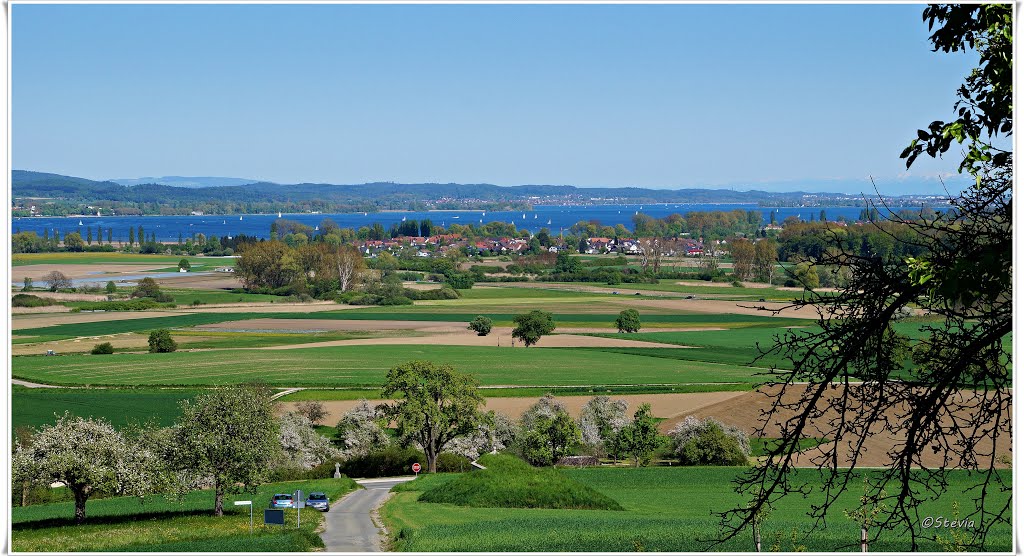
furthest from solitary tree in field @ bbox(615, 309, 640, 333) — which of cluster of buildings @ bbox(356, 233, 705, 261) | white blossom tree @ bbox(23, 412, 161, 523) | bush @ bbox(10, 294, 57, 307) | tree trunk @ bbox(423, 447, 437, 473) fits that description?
cluster of buildings @ bbox(356, 233, 705, 261)

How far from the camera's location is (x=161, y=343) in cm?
6238

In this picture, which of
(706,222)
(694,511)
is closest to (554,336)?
(694,511)

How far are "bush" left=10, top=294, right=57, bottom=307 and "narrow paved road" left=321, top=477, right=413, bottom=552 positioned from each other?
62.2 metres

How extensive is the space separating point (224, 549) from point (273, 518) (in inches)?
89.3

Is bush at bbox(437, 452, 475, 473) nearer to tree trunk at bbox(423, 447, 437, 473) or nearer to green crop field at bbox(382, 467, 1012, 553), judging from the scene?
tree trunk at bbox(423, 447, 437, 473)

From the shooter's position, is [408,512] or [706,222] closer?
[408,512]

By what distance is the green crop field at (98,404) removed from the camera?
135ft

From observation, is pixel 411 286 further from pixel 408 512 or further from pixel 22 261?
pixel 408 512

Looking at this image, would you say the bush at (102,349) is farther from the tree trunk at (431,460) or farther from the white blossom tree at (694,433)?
the white blossom tree at (694,433)

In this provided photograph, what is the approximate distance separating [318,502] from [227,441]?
2.49 m

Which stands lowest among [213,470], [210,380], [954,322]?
[210,380]

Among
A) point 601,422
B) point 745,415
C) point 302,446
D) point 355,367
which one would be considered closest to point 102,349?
point 355,367

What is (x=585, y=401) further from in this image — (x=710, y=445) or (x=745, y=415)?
(x=710, y=445)

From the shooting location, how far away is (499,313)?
79250 mm
